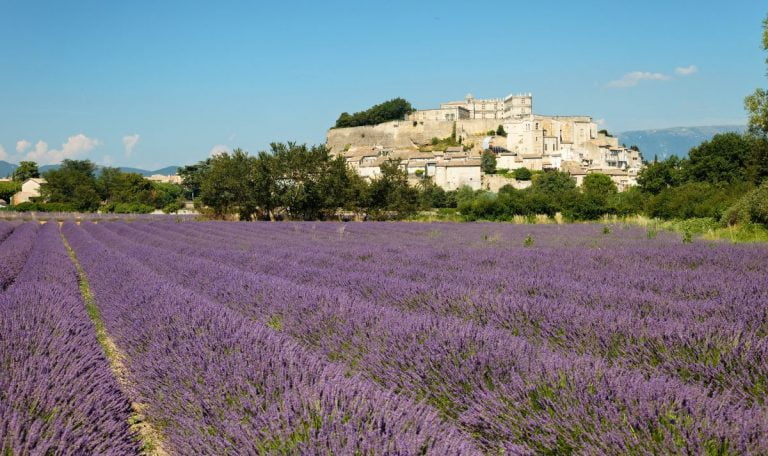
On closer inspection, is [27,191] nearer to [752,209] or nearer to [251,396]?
[752,209]

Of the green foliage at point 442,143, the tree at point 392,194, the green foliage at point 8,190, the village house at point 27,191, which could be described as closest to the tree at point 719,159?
the tree at point 392,194

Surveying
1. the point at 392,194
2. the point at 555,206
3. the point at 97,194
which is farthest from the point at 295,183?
the point at 97,194

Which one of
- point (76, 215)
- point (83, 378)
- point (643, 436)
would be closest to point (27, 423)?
point (83, 378)

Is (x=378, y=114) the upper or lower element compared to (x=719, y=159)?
upper

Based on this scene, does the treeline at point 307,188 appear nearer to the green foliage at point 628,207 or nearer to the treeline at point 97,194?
the green foliage at point 628,207

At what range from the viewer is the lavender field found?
2.21 meters

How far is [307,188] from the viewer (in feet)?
131

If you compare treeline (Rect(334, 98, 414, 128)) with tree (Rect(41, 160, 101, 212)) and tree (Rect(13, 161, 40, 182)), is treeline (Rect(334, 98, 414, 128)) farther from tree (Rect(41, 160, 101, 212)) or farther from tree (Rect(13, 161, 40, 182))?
tree (Rect(13, 161, 40, 182))

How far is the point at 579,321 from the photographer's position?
4.17 meters

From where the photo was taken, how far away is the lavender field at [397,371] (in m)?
2.21

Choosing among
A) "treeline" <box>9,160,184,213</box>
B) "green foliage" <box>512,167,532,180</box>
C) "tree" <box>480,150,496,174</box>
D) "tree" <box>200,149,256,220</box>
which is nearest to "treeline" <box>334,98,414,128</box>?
"tree" <box>480,150,496,174</box>

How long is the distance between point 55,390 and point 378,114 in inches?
4559

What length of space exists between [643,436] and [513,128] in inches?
4302

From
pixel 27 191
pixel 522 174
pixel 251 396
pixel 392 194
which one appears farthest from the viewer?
pixel 27 191
